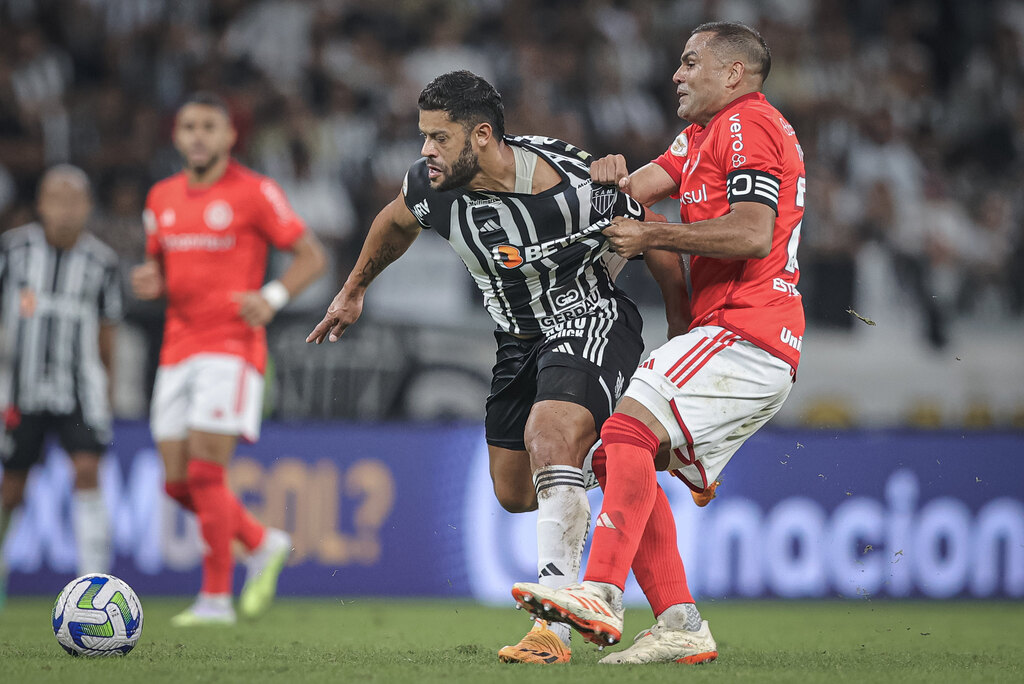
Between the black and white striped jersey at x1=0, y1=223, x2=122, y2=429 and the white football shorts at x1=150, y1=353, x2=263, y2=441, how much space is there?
1.07 m

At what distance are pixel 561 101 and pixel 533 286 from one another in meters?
7.66

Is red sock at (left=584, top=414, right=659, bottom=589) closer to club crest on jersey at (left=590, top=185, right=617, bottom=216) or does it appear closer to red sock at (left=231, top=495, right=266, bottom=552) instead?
club crest on jersey at (left=590, top=185, right=617, bottom=216)

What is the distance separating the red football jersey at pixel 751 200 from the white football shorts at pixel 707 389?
7cm

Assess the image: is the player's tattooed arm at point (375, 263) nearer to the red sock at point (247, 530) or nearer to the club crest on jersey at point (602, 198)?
the club crest on jersey at point (602, 198)

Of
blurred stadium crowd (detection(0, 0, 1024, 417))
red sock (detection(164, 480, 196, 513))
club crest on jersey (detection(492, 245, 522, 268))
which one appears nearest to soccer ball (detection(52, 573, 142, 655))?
club crest on jersey (detection(492, 245, 522, 268))

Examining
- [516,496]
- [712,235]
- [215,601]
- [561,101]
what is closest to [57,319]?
[215,601]

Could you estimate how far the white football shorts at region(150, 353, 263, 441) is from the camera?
6.99m

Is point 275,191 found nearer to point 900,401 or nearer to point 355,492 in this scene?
point 355,492

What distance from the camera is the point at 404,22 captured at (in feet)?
42.8

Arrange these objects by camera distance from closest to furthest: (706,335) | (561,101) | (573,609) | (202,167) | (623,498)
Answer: (573,609)
(623,498)
(706,335)
(202,167)
(561,101)

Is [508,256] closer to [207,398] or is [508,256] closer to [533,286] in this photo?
[533,286]

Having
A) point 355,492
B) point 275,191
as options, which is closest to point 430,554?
point 355,492

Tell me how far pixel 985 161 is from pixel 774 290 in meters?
9.51

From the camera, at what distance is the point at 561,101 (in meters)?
12.3
